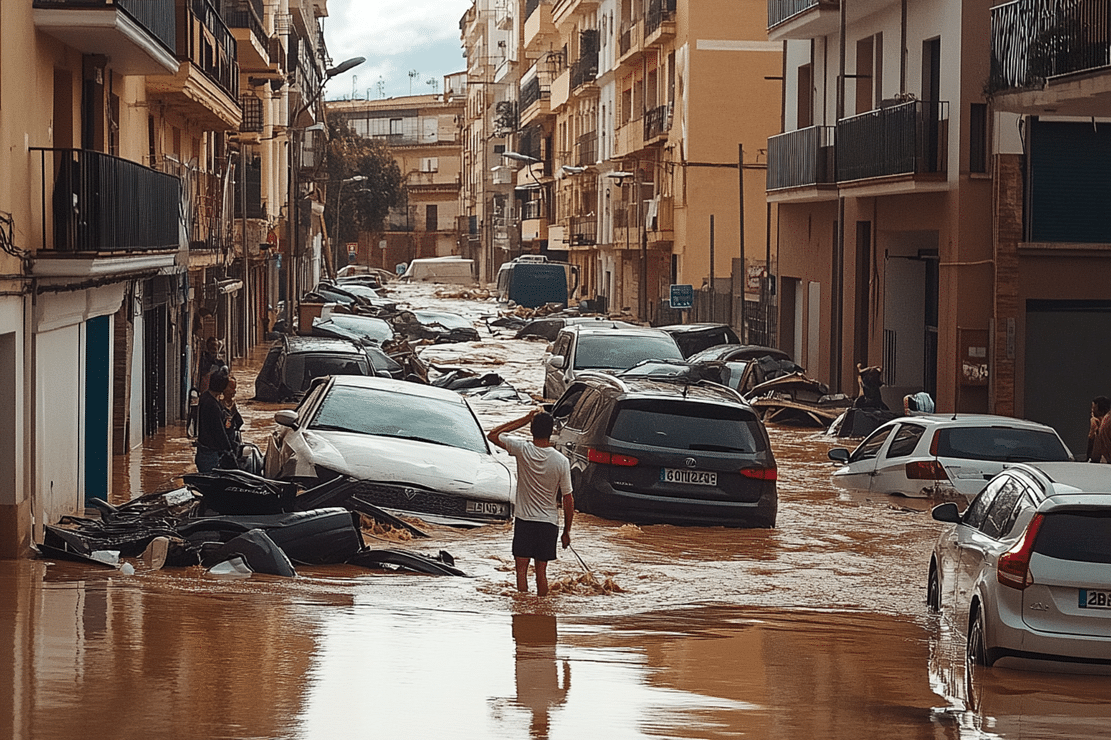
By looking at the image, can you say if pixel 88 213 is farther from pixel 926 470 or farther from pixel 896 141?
pixel 896 141

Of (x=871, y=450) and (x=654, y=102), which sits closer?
(x=871, y=450)

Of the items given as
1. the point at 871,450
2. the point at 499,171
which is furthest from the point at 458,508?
the point at 499,171

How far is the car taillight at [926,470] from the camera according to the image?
17192 mm

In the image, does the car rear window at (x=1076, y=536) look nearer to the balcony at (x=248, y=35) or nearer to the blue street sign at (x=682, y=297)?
the balcony at (x=248, y=35)

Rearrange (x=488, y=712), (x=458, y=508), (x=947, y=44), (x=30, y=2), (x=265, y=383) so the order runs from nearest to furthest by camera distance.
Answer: (x=488, y=712) → (x=458, y=508) → (x=30, y=2) → (x=947, y=44) → (x=265, y=383)

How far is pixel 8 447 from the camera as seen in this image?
1422 centimetres

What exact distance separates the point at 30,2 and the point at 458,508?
658 cm

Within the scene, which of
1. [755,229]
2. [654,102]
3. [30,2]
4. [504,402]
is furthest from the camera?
[654,102]

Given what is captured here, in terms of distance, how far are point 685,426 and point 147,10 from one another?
821 centimetres

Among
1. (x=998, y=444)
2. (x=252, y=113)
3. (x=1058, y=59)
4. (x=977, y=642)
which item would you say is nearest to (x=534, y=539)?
(x=977, y=642)

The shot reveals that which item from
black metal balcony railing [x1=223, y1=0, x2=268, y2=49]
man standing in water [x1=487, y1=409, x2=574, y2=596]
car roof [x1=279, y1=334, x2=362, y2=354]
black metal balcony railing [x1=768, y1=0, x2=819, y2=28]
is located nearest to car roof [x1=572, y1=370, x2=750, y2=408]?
man standing in water [x1=487, y1=409, x2=574, y2=596]

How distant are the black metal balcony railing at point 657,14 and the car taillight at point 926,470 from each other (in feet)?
131

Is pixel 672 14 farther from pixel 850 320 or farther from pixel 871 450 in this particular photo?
pixel 871 450

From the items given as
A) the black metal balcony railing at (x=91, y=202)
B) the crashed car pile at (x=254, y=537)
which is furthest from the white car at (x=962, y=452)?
the black metal balcony railing at (x=91, y=202)
